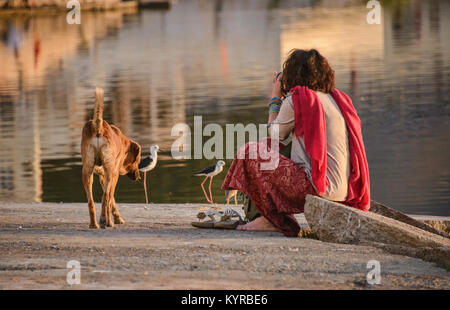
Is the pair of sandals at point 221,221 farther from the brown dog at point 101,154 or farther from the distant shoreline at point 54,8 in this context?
the distant shoreline at point 54,8

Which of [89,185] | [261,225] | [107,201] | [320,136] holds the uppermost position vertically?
[320,136]

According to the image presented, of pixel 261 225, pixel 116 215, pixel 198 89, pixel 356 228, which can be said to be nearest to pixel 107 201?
pixel 116 215

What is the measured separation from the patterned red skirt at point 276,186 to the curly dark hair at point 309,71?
0.58 metres

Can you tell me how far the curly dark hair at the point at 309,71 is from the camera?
8.05 metres

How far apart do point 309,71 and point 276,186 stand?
98 centimetres

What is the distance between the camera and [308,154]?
807 centimetres

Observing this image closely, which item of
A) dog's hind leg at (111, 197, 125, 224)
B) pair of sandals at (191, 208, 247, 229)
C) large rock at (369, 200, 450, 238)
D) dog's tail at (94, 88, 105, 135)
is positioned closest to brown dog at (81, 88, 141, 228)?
dog's tail at (94, 88, 105, 135)

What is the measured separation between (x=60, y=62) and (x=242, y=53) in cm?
667

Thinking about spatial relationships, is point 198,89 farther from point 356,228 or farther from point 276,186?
point 356,228

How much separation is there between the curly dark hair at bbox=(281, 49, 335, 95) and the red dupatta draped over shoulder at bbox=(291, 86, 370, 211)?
0.40ft

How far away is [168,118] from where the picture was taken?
21.2 metres

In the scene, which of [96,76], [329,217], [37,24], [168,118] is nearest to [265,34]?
[96,76]

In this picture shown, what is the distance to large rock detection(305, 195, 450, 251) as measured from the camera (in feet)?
25.4

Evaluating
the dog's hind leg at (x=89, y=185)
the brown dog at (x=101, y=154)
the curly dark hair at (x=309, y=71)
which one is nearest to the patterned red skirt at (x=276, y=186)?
the curly dark hair at (x=309, y=71)
